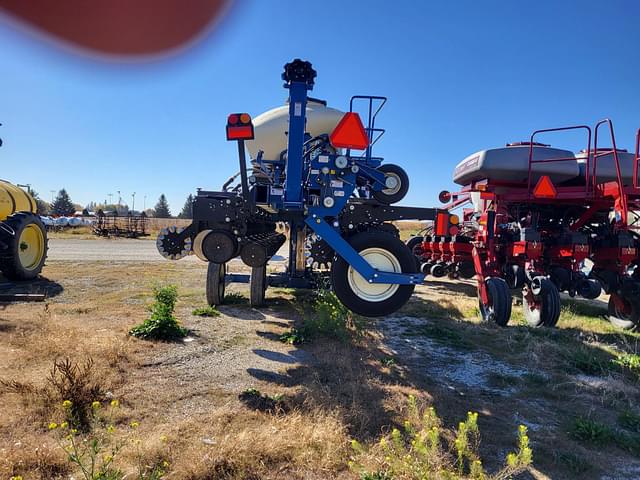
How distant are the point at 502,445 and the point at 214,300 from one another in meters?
5.00

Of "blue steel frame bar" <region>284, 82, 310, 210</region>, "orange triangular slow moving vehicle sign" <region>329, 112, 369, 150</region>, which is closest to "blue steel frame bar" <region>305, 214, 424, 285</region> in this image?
"blue steel frame bar" <region>284, 82, 310, 210</region>

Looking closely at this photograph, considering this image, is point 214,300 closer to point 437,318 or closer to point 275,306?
point 275,306

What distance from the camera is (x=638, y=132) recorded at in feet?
18.5

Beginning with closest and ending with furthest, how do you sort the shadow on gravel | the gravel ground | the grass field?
the grass field → the shadow on gravel → the gravel ground

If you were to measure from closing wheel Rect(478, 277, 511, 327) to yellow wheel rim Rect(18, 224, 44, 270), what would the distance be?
30.8 ft

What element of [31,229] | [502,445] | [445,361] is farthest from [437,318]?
[31,229]

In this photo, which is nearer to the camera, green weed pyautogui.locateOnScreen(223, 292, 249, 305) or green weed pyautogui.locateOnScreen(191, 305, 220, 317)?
green weed pyautogui.locateOnScreen(191, 305, 220, 317)

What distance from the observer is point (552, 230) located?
7.49 m

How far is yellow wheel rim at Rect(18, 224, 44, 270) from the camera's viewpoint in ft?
28.6

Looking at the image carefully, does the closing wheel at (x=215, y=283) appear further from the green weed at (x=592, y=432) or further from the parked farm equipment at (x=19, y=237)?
the green weed at (x=592, y=432)

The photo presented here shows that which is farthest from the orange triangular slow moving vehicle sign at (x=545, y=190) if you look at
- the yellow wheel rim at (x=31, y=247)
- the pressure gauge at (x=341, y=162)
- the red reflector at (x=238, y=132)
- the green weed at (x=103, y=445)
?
the yellow wheel rim at (x=31, y=247)

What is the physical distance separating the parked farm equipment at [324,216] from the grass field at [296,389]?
923mm

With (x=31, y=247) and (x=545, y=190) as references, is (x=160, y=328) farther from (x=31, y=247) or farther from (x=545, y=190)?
(x=31, y=247)

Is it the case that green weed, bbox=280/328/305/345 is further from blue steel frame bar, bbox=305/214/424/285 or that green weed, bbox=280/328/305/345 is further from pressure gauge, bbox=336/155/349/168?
→ pressure gauge, bbox=336/155/349/168
